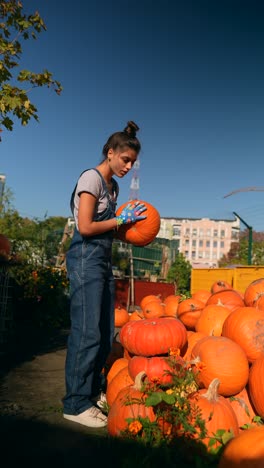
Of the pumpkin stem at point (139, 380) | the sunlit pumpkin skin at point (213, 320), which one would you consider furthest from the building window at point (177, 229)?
the pumpkin stem at point (139, 380)

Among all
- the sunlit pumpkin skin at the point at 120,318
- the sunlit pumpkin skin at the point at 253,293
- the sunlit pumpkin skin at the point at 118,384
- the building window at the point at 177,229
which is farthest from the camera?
the building window at the point at 177,229

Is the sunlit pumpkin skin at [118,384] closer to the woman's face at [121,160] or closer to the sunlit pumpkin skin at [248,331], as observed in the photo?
the sunlit pumpkin skin at [248,331]

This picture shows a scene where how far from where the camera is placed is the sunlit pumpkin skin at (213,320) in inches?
132

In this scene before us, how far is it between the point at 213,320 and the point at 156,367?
4.13 feet

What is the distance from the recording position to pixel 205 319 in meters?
3.49

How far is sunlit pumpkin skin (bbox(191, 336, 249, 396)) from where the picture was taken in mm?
2389

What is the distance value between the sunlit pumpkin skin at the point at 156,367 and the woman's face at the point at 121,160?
4.55ft

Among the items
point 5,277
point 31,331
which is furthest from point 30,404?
point 31,331

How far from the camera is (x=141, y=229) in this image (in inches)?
120

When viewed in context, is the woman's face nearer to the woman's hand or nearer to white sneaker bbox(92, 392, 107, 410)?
the woman's hand

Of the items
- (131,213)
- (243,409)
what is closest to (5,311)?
(131,213)

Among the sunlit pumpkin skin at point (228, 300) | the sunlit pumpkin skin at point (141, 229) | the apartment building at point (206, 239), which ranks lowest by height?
the sunlit pumpkin skin at point (228, 300)

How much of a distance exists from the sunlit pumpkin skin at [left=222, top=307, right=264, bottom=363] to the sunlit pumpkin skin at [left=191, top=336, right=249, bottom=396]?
0.50 ft

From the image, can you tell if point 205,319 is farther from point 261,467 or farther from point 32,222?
point 32,222
